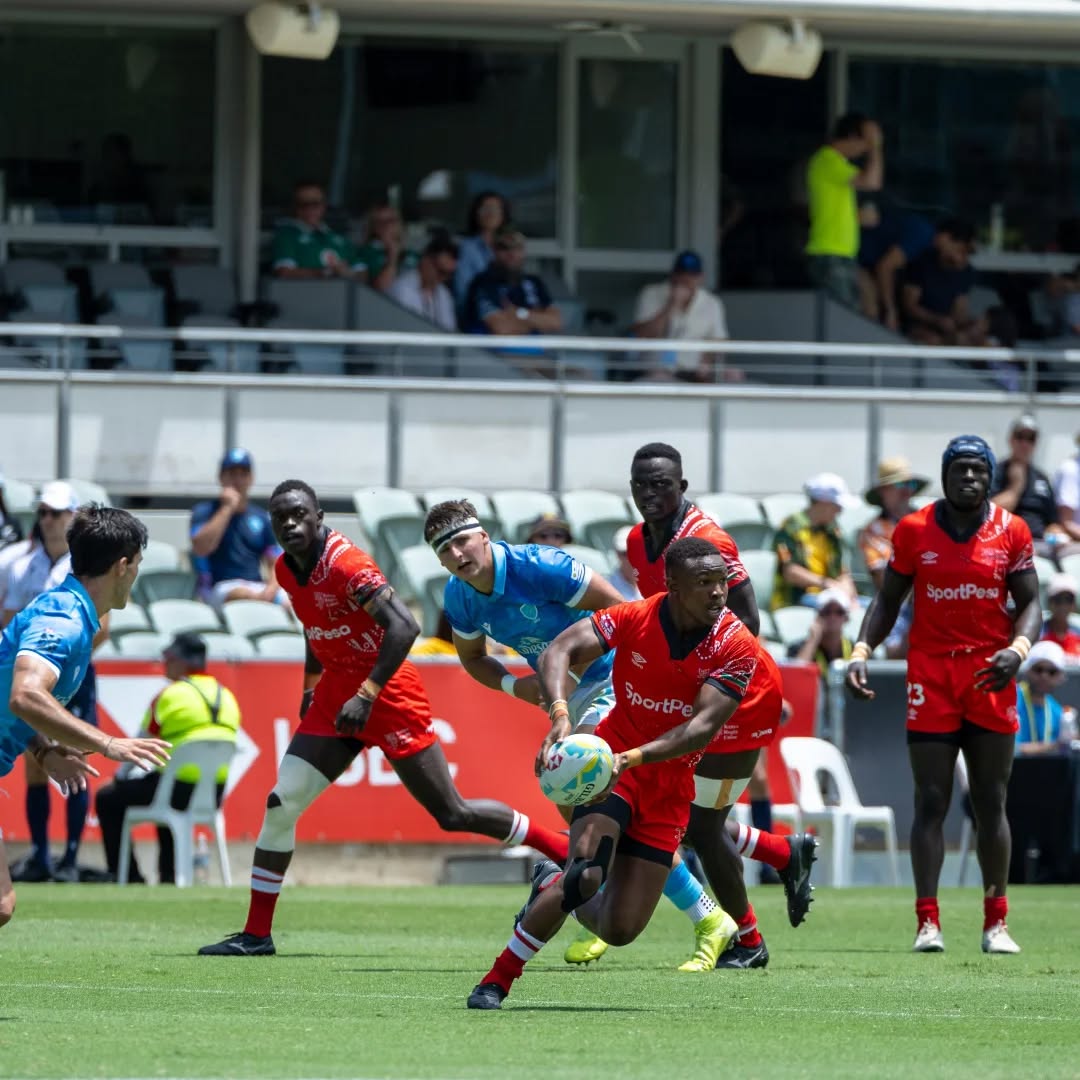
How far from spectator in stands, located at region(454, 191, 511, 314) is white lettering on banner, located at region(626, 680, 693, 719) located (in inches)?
521

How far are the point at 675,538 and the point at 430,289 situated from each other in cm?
1191

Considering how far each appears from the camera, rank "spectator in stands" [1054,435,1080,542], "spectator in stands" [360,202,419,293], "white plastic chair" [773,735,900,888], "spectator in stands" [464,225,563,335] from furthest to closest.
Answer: "spectator in stands" [360,202,419,293] < "spectator in stands" [464,225,563,335] < "spectator in stands" [1054,435,1080,542] < "white plastic chair" [773,735,900,888]

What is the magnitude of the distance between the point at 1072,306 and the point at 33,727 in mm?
18206

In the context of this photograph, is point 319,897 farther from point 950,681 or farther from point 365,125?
point 365,125

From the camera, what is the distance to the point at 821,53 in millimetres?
25500

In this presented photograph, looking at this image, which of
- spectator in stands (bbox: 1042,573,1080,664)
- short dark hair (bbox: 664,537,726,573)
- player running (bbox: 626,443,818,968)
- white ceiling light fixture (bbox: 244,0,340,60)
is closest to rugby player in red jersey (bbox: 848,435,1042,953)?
player running (bbox: 626,443,818,968)

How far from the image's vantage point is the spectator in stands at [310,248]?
22.2 metres

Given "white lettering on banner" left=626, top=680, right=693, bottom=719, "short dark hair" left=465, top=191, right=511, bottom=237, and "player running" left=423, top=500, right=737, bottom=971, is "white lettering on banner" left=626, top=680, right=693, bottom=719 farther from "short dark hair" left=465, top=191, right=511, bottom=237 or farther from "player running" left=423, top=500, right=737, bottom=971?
"short dark hair" left=465, top=191, right=511, bottom=237

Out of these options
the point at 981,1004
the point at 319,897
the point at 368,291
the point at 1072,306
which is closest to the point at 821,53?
the point at 1072,306

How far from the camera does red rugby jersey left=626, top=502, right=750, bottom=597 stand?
1070 centimetres

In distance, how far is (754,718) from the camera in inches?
433

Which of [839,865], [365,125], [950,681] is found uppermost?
[365,125]

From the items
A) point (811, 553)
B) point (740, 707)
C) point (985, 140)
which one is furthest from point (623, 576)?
point (985, 140)

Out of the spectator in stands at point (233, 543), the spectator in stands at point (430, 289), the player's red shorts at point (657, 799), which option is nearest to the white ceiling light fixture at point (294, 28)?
the spectator in stands at point (430, 289)
